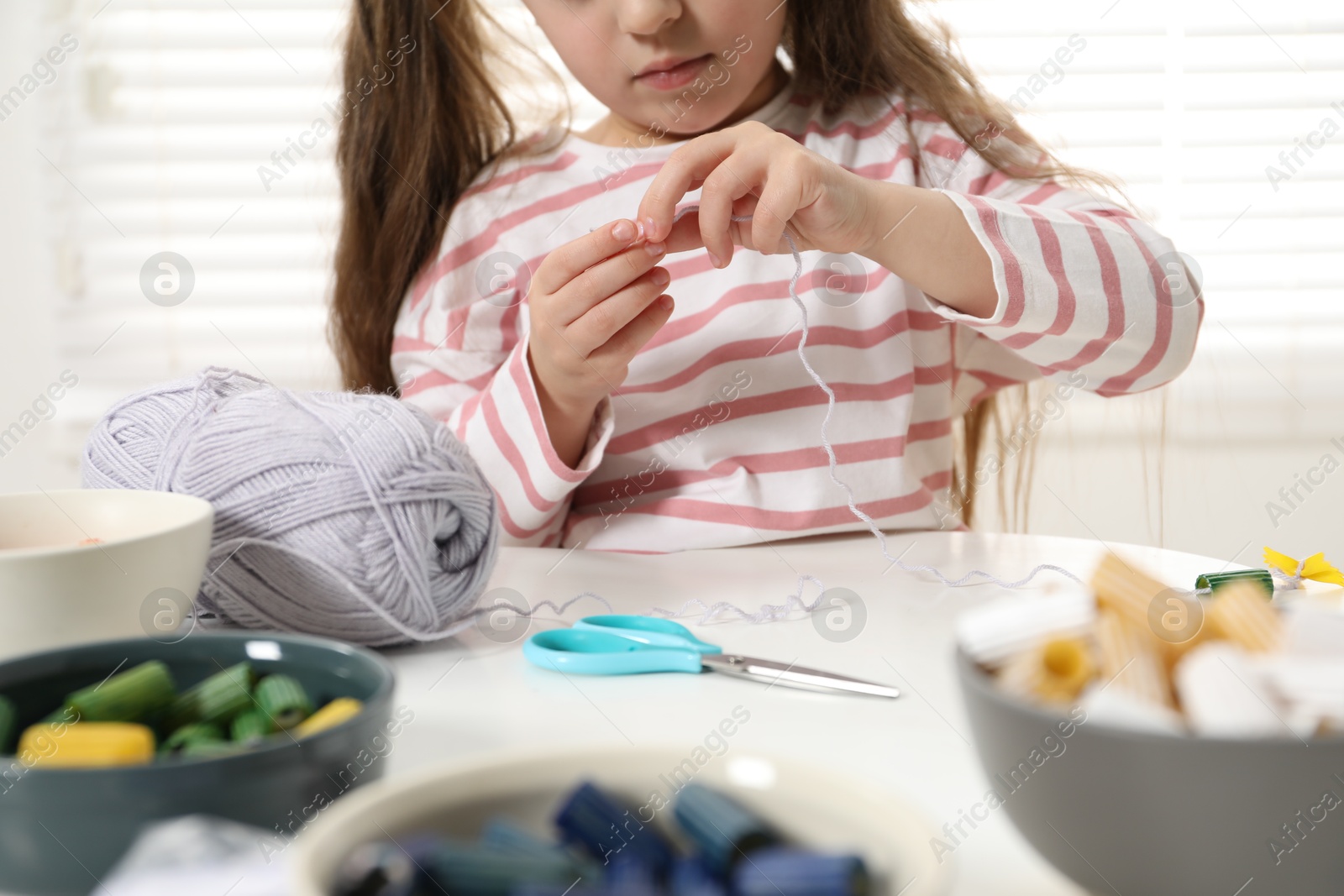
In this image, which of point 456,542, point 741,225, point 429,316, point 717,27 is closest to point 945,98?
point 717,27

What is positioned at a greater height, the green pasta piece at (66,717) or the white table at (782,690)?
the green pasta piece at (66,717)

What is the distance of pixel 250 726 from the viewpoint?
0.31 meters

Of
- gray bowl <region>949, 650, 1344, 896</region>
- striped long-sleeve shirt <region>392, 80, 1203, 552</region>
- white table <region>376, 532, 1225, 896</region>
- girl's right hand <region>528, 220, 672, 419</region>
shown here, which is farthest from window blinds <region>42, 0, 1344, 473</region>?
gray bowl <region>949, 650, 1344, 896</region>

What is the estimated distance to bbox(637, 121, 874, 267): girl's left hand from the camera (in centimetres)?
58

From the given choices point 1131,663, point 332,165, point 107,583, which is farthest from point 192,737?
point 332,165

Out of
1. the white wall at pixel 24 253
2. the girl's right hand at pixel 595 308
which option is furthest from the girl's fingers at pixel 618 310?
the white wall at pixel 24 253

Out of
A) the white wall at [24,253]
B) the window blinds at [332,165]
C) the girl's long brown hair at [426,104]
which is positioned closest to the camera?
the girl's long brown hair at [426,104]

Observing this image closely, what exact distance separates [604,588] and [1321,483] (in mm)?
1282

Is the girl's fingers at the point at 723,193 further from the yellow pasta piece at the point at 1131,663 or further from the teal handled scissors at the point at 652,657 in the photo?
the yellow pasta piece at the point at 1131,663

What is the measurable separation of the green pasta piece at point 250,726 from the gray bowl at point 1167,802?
188 millimetres

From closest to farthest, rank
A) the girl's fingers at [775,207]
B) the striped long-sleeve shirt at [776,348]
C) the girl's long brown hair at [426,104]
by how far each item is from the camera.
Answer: the girl's fingers at [775,207] → the striped long-sleeve shirt at [776,348] → the girl's long brown hair at [426,104]

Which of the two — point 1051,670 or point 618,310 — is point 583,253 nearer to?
point 618,310

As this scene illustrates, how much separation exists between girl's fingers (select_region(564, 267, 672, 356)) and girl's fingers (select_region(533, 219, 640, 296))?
0.08ft

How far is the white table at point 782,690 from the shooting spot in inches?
13.2
